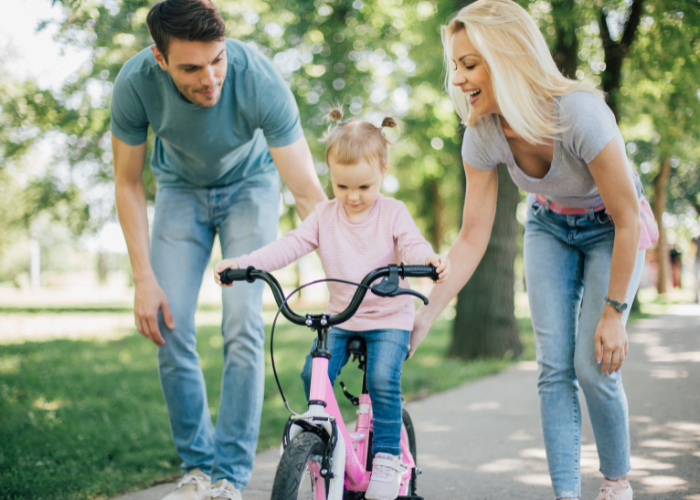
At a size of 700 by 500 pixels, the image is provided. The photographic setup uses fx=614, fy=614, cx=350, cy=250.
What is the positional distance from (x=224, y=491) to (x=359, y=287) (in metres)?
1.18

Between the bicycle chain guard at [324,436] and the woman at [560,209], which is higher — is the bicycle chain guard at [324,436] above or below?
below

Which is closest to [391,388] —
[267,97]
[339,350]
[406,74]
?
[339,350]

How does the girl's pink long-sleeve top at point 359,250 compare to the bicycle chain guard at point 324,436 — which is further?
the girl's pink long-sleeve top at point 359,250

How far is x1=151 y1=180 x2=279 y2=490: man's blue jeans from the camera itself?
8.96ft

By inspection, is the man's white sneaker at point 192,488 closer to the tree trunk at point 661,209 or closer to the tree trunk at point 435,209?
the tree trunk at point 661,209

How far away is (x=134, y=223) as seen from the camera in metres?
2.96

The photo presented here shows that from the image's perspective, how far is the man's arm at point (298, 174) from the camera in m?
2.90

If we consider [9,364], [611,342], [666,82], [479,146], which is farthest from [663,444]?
[666,82]

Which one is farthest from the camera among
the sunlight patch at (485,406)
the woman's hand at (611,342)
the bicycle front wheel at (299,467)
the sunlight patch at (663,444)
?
the sunlight patch at (485,406)

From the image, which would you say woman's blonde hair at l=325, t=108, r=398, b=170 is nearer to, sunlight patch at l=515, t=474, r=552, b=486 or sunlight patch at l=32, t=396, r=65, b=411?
sunlight patch at l=515, t=474, r=552, b=486

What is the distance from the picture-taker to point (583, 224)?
2.54m

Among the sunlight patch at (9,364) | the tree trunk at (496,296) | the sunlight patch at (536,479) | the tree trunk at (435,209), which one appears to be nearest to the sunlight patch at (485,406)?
the sunlight patch at (536,479)

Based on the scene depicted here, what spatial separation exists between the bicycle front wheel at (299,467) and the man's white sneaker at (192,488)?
909 millimetres

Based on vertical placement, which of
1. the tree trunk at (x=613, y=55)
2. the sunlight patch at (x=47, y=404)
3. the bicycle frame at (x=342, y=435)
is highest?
the tree trunk at (x=613, y=55)
